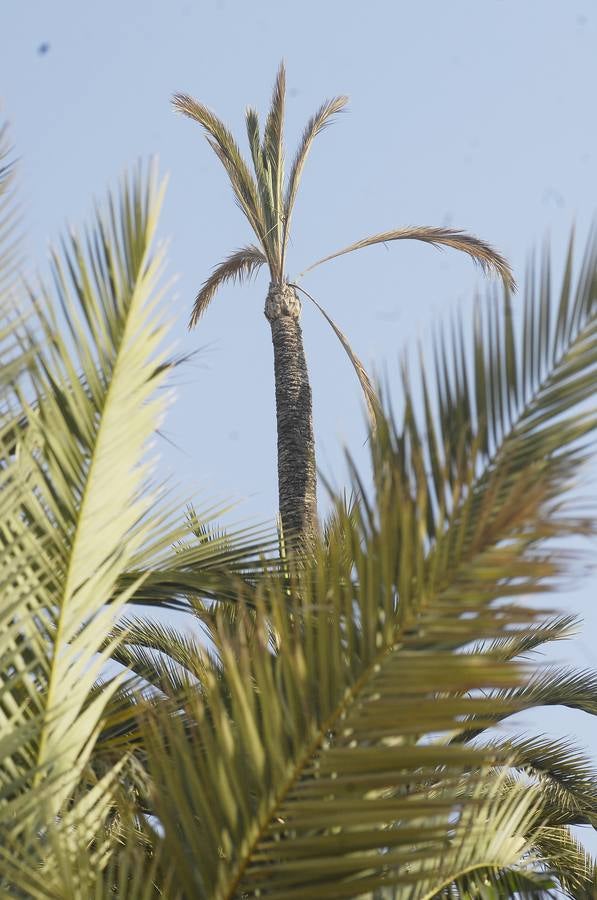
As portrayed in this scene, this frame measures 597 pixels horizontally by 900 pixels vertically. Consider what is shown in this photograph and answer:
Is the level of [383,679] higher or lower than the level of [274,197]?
lower

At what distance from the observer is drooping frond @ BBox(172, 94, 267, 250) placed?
485 inches

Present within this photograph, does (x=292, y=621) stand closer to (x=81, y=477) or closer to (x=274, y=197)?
(x=81, y=477)

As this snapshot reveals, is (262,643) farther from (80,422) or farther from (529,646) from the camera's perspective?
(529,646)

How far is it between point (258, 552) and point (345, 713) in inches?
74.3

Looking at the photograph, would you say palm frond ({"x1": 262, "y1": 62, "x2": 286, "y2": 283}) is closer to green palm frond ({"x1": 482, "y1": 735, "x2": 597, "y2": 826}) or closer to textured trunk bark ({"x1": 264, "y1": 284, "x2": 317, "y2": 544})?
textured trunk bark ({"x1": 264, "y1": 284, "x2": 317, "y2": 544})

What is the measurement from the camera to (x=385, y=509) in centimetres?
215

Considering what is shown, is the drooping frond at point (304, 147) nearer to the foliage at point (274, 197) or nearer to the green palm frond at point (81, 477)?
the foliage at point (274, 197)

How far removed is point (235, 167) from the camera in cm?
1234

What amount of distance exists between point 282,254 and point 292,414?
2.46 m

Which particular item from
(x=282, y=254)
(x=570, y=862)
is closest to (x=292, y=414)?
(x=282, y=254)

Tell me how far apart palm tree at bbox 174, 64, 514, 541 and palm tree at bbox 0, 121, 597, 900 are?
7.36 m

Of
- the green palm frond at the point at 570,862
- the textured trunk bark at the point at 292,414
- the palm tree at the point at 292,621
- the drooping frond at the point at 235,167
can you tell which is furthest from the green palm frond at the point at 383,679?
the drooping frond at the point at 235,167

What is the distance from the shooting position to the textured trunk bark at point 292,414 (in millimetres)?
10039

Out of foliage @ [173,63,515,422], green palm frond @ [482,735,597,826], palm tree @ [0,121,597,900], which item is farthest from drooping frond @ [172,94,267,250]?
palm tree @ [0,121,597,900]
